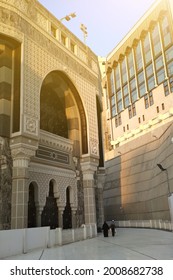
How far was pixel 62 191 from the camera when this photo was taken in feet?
53.5

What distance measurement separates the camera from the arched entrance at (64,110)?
17.0 meters

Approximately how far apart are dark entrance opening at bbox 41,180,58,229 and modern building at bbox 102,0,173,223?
28.4ft

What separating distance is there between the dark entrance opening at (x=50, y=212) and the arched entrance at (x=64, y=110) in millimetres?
3458

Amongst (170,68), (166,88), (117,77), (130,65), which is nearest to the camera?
(170,68)

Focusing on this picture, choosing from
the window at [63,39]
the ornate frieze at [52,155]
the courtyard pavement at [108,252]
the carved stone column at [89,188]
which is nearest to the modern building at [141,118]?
the carved stone column at [89,188]

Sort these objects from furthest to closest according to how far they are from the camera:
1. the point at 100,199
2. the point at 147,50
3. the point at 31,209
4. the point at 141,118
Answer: the point at 141,118 → the point at 147,50 → the point at 100,199 → the point at 31,209

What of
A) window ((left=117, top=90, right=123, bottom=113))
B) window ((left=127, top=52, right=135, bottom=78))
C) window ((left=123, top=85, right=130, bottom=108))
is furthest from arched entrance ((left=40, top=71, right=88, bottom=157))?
window ((left=117, top=90, right=123, bottom=113))

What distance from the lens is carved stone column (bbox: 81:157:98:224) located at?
16.7 metres

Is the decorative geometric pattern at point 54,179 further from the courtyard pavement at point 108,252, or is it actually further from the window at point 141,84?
the window at point 141,84

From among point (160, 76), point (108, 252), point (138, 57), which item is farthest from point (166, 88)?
point (108, 252)

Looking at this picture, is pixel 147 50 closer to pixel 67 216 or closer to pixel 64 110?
pixel 64 110

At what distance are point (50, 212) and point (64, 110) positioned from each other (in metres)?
7.28

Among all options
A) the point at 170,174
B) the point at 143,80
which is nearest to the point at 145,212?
the point at 170,174

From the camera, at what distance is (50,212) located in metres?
15.4
